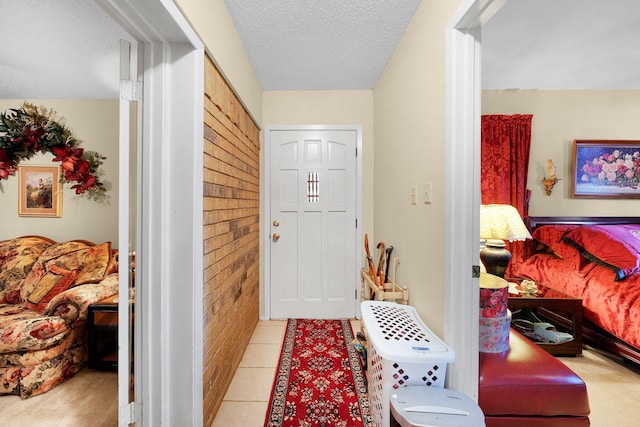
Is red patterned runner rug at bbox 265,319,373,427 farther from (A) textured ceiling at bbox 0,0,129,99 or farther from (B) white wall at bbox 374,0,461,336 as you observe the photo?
(A) textured ceiling at bbox 0,0,129,99

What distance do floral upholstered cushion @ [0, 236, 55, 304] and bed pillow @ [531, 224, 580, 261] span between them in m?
4.38

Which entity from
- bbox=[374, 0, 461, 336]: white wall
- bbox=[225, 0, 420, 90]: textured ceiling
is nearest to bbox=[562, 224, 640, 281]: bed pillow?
bbox=[374, 0, 461, 336]: white wall

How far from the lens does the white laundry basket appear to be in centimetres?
114

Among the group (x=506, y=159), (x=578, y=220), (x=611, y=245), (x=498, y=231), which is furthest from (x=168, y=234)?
(x=578, y=220)

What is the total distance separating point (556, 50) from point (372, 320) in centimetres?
249

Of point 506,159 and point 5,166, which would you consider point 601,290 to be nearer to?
point 506,159

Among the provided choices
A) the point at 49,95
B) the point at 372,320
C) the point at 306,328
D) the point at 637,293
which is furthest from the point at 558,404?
the point at 49,95

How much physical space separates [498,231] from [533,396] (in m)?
1.04

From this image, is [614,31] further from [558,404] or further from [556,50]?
[558,404]

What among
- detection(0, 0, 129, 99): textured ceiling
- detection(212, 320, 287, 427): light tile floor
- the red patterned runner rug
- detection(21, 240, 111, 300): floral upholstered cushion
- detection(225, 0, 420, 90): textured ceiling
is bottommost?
detection(212, 320, 287, 427): light tile floor

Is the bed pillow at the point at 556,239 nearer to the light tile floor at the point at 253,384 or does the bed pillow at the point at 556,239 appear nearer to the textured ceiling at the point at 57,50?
the light tile floor at the point at 253,384

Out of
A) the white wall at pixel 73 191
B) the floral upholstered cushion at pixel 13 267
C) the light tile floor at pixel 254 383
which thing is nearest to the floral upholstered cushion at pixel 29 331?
the floral upholstered cushion at pixel 13 267

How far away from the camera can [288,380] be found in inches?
70.8

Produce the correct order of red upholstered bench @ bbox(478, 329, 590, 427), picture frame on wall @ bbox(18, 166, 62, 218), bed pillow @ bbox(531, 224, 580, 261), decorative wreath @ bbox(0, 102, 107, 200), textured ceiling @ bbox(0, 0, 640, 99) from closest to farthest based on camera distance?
red upholstered bench @ bbox(478, 329, 590, 427)
textured ceiling @ bbox(0, 0, 640, 99)
decorative wreath @ bbox(0, 102, 107, 200)
picture frame on wall @ bbox(18, 166, 62, 218)
bed pillow @ bbox(531, 224, 580, 261)
